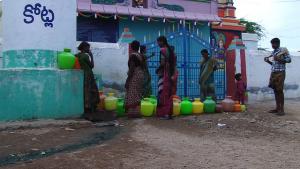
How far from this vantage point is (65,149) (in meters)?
5.45

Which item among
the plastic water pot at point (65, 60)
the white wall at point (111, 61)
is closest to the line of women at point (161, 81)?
the plastic water pot at point (65, 60)

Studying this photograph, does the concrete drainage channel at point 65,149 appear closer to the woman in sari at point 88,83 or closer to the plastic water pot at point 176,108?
the woman in sari at point 88,83

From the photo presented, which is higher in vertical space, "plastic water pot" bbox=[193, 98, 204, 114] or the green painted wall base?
the green painted wall base

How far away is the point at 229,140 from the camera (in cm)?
621

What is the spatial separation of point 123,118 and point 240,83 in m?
3.85

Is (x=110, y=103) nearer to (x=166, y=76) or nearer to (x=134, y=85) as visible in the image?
(x=134, y=85)

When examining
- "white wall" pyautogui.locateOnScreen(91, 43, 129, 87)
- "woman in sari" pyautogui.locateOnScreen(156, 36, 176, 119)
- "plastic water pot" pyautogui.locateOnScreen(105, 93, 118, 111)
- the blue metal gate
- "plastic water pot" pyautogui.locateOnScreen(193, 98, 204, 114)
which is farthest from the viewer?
the blue metal gate

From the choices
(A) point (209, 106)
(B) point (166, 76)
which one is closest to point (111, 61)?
(B) point (166, 76)

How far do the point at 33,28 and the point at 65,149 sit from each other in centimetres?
299

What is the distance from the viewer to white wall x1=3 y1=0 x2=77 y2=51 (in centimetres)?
757

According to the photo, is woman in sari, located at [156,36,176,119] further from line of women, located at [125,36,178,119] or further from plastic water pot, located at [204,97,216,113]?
plastic water pot, located at [204,97,216,113]

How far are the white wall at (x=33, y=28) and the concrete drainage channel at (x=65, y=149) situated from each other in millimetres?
2067

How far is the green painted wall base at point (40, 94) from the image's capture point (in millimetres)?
7152

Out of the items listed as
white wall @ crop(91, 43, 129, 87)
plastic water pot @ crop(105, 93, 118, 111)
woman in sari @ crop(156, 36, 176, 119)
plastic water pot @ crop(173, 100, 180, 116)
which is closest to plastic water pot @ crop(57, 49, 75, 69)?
plastic water pot @ crop(105, 93, 118, 111)
